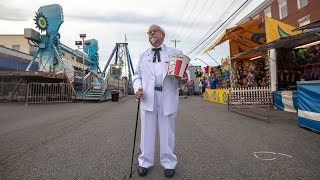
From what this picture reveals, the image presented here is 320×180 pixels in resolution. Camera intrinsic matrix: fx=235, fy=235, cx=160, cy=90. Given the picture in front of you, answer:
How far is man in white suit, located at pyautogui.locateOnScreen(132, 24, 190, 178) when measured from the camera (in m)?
3.21

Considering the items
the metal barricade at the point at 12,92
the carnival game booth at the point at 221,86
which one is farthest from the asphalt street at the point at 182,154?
the metal barricade at the point at 12,92

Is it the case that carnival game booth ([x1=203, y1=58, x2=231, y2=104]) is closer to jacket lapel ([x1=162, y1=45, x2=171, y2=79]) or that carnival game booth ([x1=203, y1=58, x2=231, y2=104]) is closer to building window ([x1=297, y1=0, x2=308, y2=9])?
building window ([x1=297, y1=0, x2=308, y2=9])

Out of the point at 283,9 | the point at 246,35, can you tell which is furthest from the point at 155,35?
the point at 283,9

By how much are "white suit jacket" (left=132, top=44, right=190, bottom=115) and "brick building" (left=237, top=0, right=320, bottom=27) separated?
2234 cm

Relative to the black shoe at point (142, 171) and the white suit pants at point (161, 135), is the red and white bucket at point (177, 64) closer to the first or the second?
the white suit pants at point (161, 135)

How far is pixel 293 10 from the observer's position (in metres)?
23.8

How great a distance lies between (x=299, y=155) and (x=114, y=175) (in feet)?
10.3

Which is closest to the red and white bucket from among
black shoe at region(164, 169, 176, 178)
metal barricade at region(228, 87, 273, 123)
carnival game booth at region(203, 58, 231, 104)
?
black shoe at region(164, 169, 176, 178)

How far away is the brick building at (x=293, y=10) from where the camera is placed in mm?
21141

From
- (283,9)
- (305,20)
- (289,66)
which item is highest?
(283,9)

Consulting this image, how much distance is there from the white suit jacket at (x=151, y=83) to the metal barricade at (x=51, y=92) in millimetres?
17199

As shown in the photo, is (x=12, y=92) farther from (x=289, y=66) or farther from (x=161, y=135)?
(x=161, y=135)

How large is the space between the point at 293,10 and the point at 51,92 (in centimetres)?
2418

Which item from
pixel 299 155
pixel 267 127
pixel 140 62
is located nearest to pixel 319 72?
pixel 267 127
